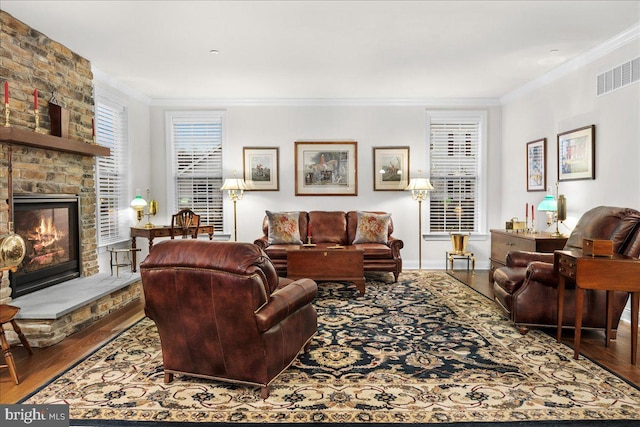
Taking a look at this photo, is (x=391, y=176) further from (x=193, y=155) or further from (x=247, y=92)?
(x=193, y=155)

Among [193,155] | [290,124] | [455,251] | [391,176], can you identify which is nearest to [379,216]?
[391,176]

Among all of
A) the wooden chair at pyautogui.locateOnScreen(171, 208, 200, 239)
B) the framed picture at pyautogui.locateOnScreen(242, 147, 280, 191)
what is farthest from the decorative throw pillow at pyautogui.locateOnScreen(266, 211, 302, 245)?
the wooden chair at pyautogui.locateOnScreen(171, 208, 200, 239)

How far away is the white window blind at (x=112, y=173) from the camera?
5430 mm

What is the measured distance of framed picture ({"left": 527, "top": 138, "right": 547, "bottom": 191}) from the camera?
222 inches

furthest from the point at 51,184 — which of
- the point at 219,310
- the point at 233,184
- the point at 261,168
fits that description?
the point at 261,168

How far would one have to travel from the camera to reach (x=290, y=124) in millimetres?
6941

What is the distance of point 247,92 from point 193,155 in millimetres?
1489

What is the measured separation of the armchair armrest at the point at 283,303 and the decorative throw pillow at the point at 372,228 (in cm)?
334

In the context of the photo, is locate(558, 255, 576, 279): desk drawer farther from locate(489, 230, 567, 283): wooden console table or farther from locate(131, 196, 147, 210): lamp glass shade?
locate(131, 196, 147, 210): lamp glass shade

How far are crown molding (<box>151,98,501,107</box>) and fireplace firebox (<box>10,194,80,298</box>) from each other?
9.33 feet

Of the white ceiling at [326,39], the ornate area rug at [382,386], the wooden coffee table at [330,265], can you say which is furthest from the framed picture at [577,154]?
the wooden coffee table at [330,265]

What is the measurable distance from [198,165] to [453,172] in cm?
Result: 435

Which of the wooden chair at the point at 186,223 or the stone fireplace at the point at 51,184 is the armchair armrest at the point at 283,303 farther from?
the wooden chair at the point at 186,223

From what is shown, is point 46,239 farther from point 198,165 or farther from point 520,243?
point 520,243
